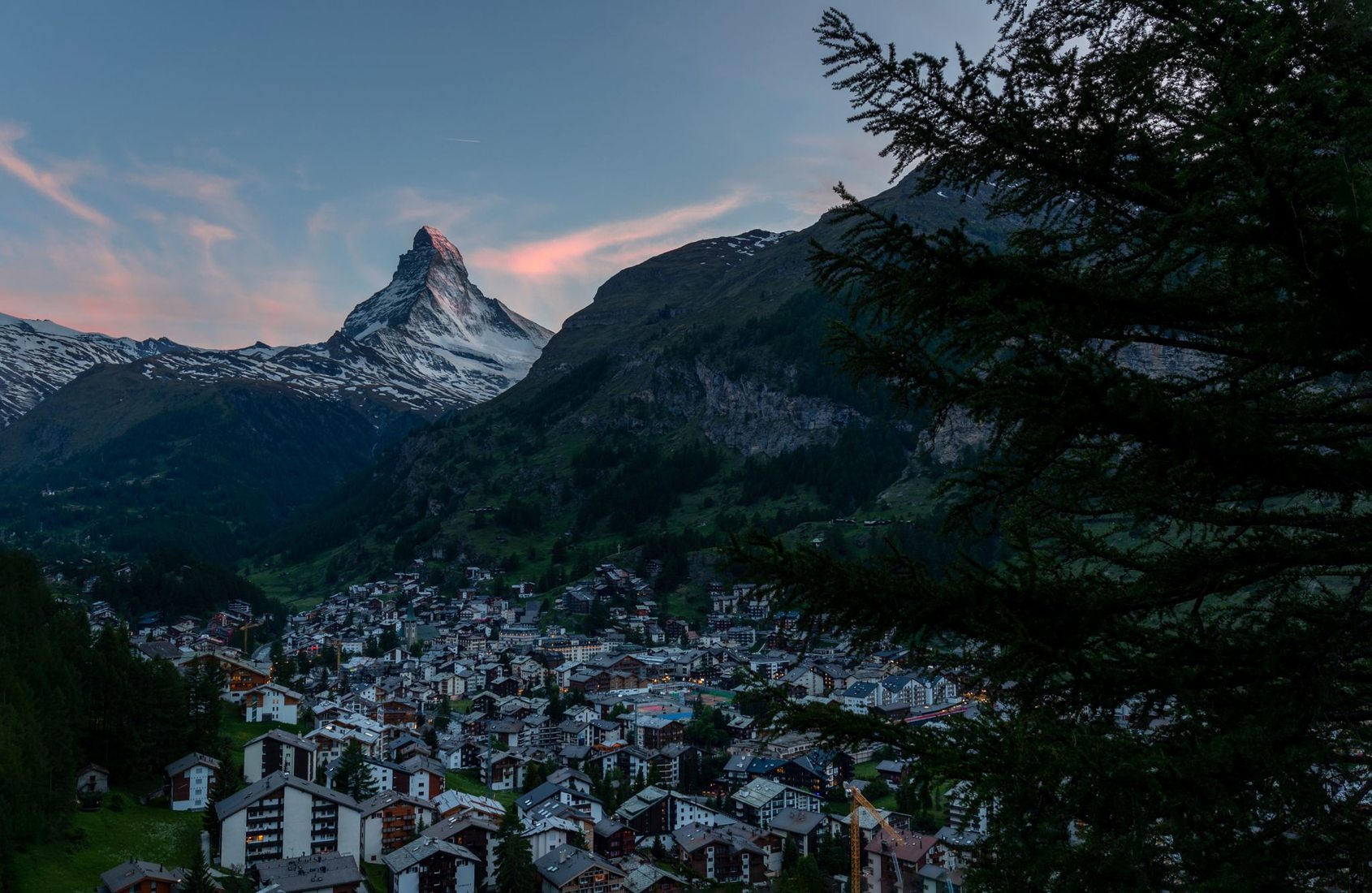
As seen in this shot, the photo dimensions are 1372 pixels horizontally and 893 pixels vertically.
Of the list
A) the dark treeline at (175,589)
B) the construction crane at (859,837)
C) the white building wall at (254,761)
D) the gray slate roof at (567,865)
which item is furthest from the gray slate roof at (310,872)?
the dark treeline at (175,589)

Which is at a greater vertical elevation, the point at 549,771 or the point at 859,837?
the point at 549,771

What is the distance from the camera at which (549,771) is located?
7638cm

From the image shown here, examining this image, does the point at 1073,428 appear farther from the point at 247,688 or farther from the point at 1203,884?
the point at 247,688

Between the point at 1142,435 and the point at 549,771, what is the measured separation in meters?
78.4

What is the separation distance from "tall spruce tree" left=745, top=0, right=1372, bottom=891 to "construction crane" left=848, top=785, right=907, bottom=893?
169 feet

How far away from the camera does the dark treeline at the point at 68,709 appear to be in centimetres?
4641

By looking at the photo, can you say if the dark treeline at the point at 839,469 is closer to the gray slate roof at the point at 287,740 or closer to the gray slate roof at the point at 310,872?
the gray slate roof at the point at 287,740

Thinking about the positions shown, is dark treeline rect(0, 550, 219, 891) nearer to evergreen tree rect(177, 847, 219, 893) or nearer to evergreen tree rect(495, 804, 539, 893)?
evergreen tree rect(177, 847, 219, 893)

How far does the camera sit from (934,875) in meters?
52.7

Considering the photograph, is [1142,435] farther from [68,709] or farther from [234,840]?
[68,709]

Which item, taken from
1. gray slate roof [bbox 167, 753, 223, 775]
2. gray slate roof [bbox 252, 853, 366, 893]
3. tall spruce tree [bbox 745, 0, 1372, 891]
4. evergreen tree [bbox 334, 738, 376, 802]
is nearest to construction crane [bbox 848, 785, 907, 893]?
gray slate roof [bbox 252, 853, 366, 893]

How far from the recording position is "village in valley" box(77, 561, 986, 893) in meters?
51.4

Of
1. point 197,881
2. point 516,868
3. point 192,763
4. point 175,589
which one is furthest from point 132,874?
point 175,589

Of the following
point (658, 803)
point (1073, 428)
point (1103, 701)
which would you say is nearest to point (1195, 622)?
point (1103, 701)
